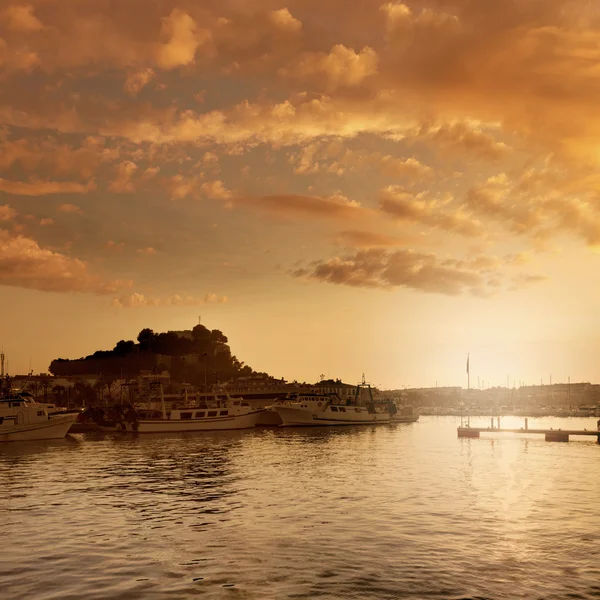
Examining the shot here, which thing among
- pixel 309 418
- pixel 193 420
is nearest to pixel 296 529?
pixel 193 420

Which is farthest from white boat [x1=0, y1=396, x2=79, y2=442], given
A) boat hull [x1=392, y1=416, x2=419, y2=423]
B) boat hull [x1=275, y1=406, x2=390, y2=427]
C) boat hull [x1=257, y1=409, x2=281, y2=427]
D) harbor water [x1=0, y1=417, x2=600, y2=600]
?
boat hull [x1=392, y1=416, x2=419, y2=423]

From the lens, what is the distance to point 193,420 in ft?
403

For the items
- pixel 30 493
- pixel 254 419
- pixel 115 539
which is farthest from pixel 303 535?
pixel 254 419

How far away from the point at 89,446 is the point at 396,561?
70.8m

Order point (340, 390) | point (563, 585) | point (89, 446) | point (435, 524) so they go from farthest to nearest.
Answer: point (340, 390)
point (89, 446)
point (435, 524)
point (563, 585)

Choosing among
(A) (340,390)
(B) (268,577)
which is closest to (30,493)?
(B) (268,577)

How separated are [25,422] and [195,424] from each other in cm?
3190

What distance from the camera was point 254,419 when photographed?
136125 mm

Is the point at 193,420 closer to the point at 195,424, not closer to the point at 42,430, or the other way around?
the point at 195,424

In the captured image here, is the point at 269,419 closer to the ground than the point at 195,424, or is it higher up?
closer to the ground

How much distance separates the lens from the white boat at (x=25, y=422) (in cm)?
9706

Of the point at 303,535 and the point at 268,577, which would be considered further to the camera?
the point at 303,535

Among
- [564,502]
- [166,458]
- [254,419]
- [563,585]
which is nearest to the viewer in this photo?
[563,585]

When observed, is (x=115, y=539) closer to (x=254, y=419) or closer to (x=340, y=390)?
(x=254, y=419)
